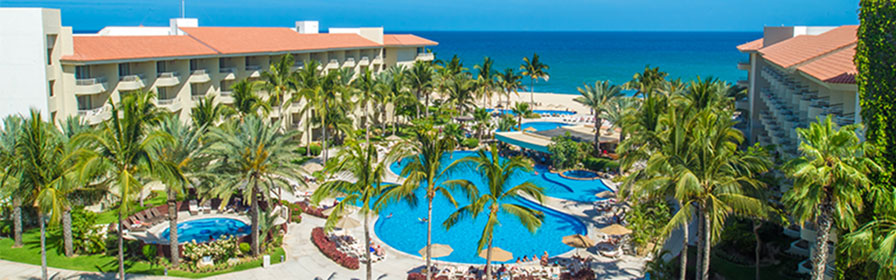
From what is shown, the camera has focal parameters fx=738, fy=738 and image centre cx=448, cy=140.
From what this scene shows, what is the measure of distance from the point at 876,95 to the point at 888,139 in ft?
4.45

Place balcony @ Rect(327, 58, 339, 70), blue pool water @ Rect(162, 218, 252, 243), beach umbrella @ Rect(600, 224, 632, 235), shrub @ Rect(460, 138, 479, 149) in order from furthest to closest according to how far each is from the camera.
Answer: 1. balcony @ Rect(327, 58, 339, 70)
2. shrub @ Rect(460, 138, 479, 149)
3. blue pool water @ Rect(162, 218, 252, 243)
4. beach umbrella @ Rect(600, 224, 632, 235)

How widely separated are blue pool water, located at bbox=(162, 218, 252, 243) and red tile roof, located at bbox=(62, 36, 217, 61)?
11.2 metres

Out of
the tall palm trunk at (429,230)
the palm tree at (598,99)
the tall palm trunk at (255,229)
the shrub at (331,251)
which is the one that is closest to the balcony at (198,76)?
the shrub at (331,251)

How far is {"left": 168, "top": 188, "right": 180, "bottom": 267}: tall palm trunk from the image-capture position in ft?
103

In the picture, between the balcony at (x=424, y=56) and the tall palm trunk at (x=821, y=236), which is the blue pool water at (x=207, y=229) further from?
the balcony at (x=424, y=56)

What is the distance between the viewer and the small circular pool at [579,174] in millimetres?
51469

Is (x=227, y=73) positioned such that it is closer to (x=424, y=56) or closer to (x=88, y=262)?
(x=88, y=262)

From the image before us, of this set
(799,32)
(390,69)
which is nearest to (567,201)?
(799,32)

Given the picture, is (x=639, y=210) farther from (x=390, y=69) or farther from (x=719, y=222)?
(x=390, y=69)

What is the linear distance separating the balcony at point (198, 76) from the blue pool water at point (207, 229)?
15.2m

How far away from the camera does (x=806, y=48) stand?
124 ft

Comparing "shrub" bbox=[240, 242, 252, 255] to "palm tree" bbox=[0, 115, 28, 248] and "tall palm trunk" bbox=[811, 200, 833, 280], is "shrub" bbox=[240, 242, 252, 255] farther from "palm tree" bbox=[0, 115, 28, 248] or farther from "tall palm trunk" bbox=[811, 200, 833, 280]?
"tall palm trunk" bbox=[811, 200, 833, 280]

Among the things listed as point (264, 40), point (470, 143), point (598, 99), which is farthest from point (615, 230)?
point (264, 40)

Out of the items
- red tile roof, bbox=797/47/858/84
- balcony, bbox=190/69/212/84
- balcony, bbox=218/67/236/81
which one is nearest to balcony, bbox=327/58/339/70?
balcony, bbox=218/67/236/81
